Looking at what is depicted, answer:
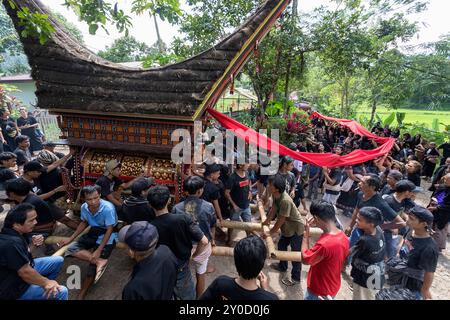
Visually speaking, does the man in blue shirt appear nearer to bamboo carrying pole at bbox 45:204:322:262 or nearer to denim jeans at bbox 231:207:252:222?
bamboo carrying pole at bbox 45:204:322:262

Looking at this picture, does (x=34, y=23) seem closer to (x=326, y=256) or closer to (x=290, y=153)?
(x=290, y=153)

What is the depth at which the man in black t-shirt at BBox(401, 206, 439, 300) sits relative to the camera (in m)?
2.62

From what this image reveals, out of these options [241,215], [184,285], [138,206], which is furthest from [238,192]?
[184,285]

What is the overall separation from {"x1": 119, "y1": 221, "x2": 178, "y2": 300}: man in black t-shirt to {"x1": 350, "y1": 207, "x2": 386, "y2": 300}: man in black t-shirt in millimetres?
2182

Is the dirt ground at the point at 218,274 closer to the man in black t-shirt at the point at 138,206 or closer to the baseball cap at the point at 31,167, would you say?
the man in black t-shirt at the point at 138,206

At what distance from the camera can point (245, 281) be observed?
1.85 metres

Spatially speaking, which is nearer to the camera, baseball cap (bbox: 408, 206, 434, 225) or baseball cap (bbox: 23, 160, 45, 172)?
baseball cap (bbox: 408, 206, 434, 225)

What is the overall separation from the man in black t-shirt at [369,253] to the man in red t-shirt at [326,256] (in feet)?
1.83

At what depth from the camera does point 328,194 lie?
18.3ft

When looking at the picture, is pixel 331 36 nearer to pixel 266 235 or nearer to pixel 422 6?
pixel 422 6

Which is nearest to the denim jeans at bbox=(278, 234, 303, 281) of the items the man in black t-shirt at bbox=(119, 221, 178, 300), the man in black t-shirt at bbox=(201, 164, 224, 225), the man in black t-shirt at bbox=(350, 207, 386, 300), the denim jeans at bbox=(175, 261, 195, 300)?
the man in black t-shirt at bbox=(350, 207, 386, 300)

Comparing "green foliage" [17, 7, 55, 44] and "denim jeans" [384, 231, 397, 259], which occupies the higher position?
"green foliage" [17, 7, 55, 44]

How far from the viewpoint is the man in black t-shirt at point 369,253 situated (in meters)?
2.88
